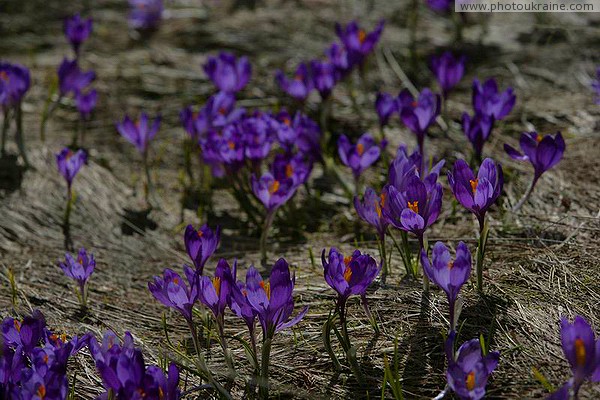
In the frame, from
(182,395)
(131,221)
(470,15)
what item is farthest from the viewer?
(470,15)

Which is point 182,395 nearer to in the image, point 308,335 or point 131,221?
point 308,335

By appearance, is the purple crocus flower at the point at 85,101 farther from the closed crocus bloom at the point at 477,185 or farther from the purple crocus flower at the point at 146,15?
the closed crocus bloom at the point at 477,185

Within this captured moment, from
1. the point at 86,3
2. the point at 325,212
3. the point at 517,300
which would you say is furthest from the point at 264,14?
the point at 517,300

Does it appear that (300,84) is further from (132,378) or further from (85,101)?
(132,378)

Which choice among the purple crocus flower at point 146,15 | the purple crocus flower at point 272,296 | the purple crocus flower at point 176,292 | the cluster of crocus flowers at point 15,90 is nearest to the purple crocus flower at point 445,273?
the purple crocus flower at point 272,296

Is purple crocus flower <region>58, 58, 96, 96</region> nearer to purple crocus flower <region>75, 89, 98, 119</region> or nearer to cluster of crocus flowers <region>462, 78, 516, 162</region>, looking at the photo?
purple crocus flower <region>75, 89, 98, 119</region>

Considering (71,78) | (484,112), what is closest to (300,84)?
(484,112)

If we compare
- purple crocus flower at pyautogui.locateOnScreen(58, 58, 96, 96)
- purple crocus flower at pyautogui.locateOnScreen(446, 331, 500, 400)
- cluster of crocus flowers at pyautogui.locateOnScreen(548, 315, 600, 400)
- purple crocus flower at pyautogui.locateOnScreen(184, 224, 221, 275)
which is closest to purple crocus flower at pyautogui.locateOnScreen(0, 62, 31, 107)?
purple crocus flower at pyautogui.locateOnScreen(58, 58, 96, 96)
